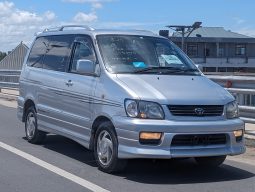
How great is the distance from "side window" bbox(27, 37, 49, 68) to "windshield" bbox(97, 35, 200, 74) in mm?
1958

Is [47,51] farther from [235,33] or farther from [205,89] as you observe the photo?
[235,33]

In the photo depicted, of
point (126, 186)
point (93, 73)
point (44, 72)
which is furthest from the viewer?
point (44, 72)

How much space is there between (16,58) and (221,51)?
50.1m

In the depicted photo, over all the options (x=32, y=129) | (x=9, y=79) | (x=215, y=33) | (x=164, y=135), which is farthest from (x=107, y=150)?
(x=215, y=33)

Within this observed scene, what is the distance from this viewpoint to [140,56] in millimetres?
8258

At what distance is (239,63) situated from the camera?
7050 cm

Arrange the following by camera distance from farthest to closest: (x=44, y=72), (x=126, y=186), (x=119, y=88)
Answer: (x=44, y=72) → (x=119, y=88) → (x=126, y=186)

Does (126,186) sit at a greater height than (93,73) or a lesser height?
lesser

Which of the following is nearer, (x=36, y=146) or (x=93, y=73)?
(x=93, y=73)

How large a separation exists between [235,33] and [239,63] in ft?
27.5

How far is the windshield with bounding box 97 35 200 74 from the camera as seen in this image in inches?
315

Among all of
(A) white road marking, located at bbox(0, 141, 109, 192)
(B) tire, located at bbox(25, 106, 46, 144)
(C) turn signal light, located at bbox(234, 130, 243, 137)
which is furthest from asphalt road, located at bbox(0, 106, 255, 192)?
(C) turn signal light, located at bbox(234, 130, 243, 137)

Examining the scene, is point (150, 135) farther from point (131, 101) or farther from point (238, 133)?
point (238, 133)

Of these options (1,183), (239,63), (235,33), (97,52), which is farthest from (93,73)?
(235,33)
